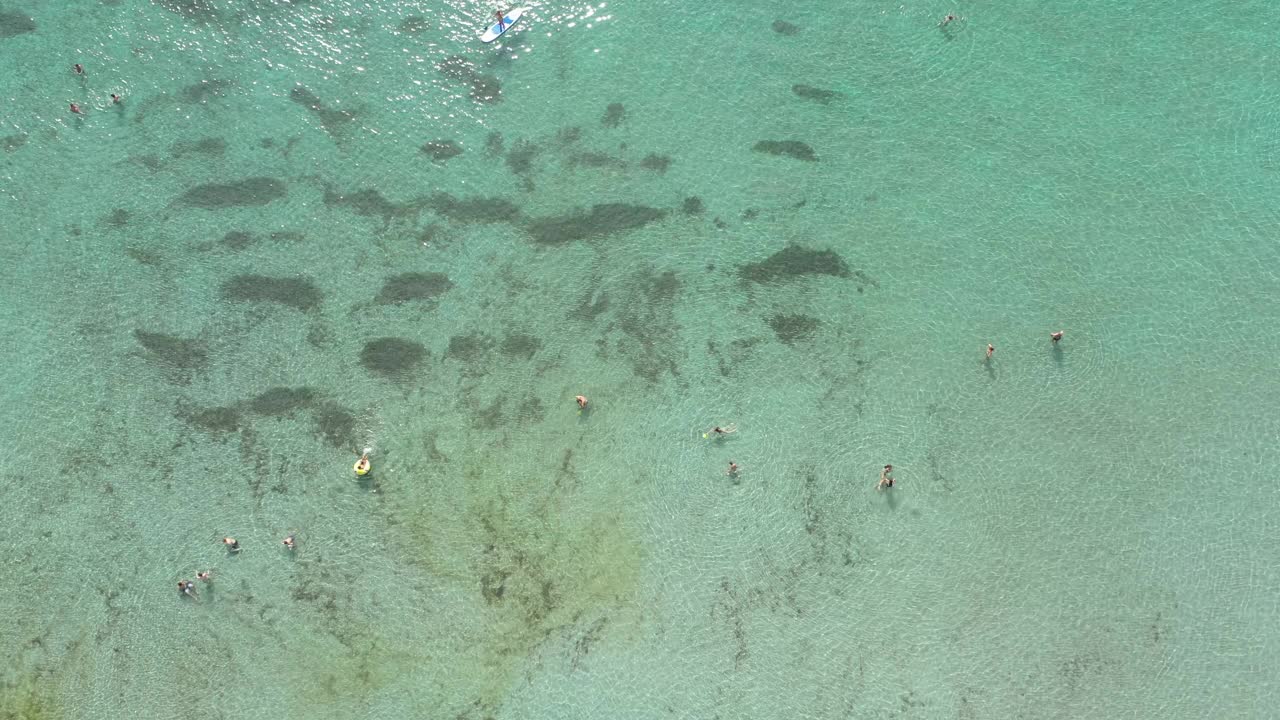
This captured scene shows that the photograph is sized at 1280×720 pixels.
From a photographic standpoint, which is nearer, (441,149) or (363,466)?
(363,466)

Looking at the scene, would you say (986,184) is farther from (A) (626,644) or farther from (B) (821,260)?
(A) (626,644)

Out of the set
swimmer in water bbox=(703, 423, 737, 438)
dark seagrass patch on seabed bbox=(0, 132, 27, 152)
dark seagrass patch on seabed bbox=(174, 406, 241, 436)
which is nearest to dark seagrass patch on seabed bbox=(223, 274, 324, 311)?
dark seagrass patch on seabed bbox=(174, 406, 241, 436)

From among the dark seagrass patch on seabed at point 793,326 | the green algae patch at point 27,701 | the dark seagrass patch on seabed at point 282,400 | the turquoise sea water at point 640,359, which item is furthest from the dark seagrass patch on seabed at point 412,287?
the green algae patch at point 27,701

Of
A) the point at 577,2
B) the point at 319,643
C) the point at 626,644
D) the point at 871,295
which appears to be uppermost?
the point at 577,2

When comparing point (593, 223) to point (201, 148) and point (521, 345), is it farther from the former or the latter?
point (201, 148)

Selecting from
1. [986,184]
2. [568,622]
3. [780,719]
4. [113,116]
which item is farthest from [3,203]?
[986,184]

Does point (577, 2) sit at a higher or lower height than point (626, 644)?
higher

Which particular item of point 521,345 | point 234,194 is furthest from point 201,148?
point 521,345
